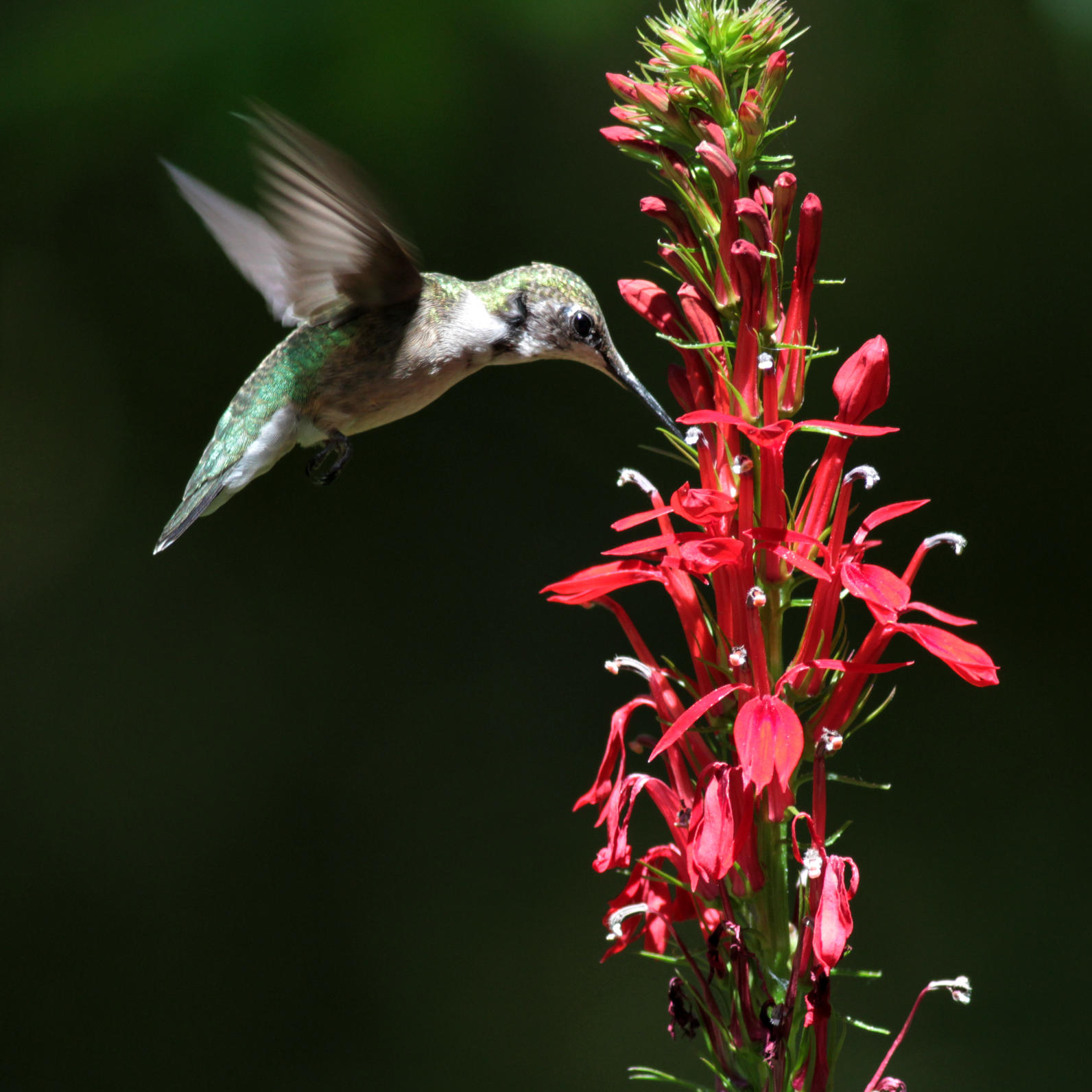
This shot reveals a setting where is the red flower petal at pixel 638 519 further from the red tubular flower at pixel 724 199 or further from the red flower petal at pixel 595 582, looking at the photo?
the red tubular flower at pixel 724 199

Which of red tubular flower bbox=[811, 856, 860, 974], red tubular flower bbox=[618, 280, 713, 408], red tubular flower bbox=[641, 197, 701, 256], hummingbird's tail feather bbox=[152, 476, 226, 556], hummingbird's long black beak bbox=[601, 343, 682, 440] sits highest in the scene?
red tubular flower bbox=[641, 197, 701, 256]

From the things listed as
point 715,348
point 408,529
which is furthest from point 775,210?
point 408,529

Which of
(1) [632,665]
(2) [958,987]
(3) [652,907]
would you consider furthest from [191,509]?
(2) [958,987]

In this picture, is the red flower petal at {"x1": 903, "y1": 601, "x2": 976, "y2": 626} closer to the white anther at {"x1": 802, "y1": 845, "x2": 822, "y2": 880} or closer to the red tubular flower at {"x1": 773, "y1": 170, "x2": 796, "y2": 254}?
the white anther at {"x1": 802, "y1": 845, "x2": 822, "y2": 880}

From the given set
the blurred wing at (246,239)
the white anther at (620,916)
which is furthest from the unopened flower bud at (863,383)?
the blurred wing at (246,239)

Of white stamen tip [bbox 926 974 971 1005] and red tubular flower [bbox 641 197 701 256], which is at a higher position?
red tubular flower [bbox 641 197 701 256]

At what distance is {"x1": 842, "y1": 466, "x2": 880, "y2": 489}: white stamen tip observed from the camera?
0.93 metres

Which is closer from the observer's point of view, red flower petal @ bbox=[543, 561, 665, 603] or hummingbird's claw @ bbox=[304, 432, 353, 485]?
red flower petal @ bbox=[543, 561, 665, 603]

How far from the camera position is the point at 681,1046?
2.72 m

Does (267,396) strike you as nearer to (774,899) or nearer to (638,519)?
(638,519)

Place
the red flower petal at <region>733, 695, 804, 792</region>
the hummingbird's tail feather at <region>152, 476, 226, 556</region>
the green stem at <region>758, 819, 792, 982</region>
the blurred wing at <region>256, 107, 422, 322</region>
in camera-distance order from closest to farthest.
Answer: the red flower petal at <region>733, 695, 804, 792</region> < the green stem at <region>758, 819, 792, 982</region> < the blurred wing at <region>256, 107, 422, 322</region> < the hummingbird's tail feather at <region>152, 476, 226, 556</region>

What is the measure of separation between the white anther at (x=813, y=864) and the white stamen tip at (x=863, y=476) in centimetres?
30

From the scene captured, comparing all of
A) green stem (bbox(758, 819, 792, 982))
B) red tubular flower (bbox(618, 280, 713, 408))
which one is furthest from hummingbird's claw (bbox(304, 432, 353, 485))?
green stem (bbox(758, 819, 792, 982))

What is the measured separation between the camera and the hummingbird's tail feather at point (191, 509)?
1275 mm
